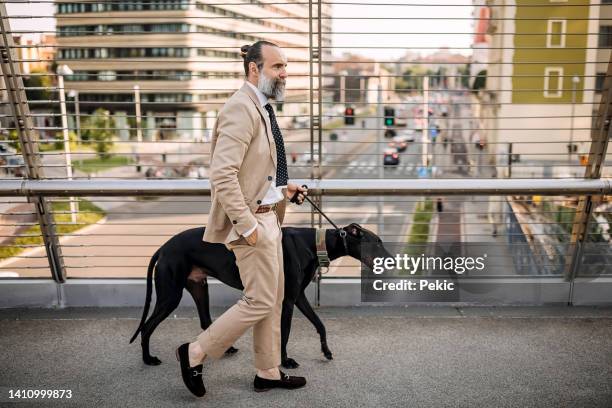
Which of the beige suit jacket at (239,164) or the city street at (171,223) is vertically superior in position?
the beige suit jacket at (239,164)

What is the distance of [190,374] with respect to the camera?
3623 millimetres

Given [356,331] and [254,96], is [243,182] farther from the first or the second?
[356,331]

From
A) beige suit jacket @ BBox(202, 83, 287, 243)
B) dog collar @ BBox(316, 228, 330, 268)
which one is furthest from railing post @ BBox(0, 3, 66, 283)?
dog collar @ BBox(316, 228, 330, 268)

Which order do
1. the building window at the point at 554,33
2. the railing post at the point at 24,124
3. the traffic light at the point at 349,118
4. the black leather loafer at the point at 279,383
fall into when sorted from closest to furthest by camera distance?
the black leather loafer at the point at 279,383 → the railing post at the point at 24,124 → the building window at the point at 554,33 → the traffic light at the point at 349,118

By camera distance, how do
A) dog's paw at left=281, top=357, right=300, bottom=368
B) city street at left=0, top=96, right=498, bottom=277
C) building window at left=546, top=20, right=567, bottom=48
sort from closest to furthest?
dog's paw at left=281, top=357, right=300, bottom=368
city street at left=0, top=96, right=498, bottom=277
building window at left=546, top=20, right=567, bottom=48

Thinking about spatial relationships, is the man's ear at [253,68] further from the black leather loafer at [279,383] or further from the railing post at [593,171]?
the railing post at [593,171]

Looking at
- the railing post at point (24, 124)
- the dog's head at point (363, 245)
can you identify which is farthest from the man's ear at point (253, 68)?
the railing post at point (24, 124)

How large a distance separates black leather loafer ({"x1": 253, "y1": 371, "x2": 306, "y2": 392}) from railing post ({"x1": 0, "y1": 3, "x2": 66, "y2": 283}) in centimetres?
230

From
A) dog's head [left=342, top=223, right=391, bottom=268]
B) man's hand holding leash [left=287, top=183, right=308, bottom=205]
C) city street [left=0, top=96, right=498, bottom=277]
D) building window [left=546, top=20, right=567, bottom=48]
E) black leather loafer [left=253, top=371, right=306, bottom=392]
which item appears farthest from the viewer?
building window [left=546, top=20, right=567, bottom=48]

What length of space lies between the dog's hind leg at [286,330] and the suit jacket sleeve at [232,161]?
83 centimetres

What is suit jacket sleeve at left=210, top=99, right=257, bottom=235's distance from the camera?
3.32 m

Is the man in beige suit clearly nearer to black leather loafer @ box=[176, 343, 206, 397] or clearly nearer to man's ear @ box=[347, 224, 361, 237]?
black leather loafer @ box=[176, 343, 206, 397]

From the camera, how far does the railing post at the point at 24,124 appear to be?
4676mm

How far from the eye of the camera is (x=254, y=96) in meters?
3.50
